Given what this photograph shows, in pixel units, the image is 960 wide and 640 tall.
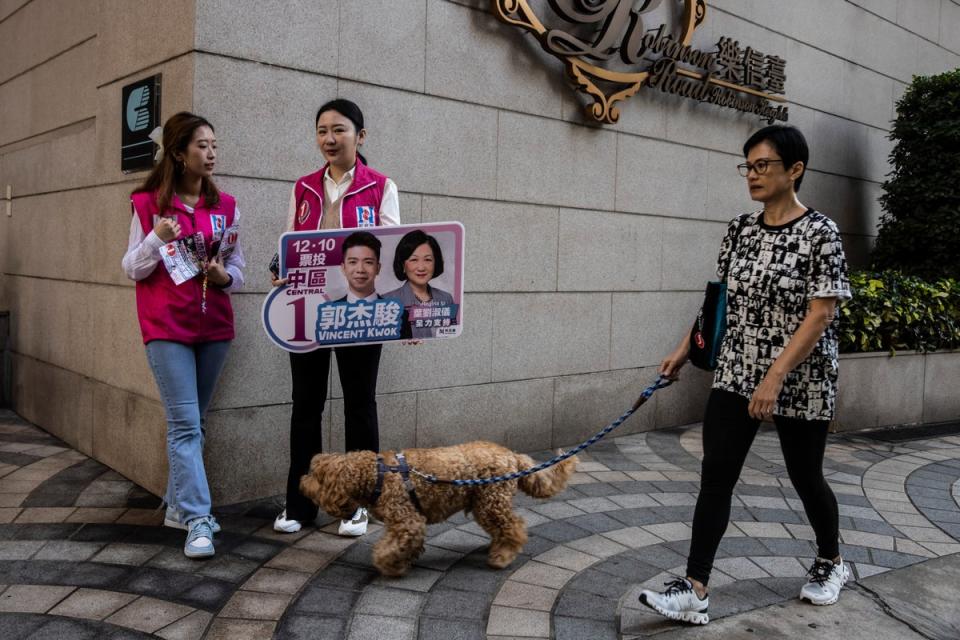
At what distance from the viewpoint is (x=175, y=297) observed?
394 cm

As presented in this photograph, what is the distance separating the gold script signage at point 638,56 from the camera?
6.20m

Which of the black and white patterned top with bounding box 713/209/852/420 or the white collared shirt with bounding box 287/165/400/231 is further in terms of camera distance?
the white collared shirt with bounding box 287/165/400/231

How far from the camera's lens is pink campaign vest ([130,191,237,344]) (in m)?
3.92

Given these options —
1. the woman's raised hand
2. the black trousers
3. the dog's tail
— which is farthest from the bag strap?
the black trousers

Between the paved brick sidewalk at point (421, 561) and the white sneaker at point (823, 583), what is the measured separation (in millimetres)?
145

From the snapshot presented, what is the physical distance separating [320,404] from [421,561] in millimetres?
984

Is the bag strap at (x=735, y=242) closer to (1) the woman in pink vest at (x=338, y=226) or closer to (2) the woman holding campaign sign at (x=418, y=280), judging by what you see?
(2) the woman holding campaign sign at (x=418, y=280)

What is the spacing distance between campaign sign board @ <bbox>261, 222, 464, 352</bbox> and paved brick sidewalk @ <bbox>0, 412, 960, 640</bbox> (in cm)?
110

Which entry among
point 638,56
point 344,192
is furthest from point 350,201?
point 638,56

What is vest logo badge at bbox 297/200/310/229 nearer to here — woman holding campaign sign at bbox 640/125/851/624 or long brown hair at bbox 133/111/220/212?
long brown hair at bbox 133/111/220/212

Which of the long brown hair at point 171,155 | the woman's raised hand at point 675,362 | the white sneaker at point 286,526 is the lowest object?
the white sneaker at point 286,526

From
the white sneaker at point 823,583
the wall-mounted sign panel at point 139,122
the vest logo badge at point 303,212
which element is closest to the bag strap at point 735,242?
the white sneaker at point 823,583

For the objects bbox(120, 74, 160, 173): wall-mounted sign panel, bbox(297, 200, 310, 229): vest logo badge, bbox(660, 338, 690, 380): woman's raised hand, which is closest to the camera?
bbox(660, 338, 690, 380): woman's raised hand

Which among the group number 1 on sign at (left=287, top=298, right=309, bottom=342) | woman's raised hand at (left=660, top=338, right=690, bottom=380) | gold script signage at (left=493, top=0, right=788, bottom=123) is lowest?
woman's raised hand at (left=660, top=338, right=690, bottom=380)
